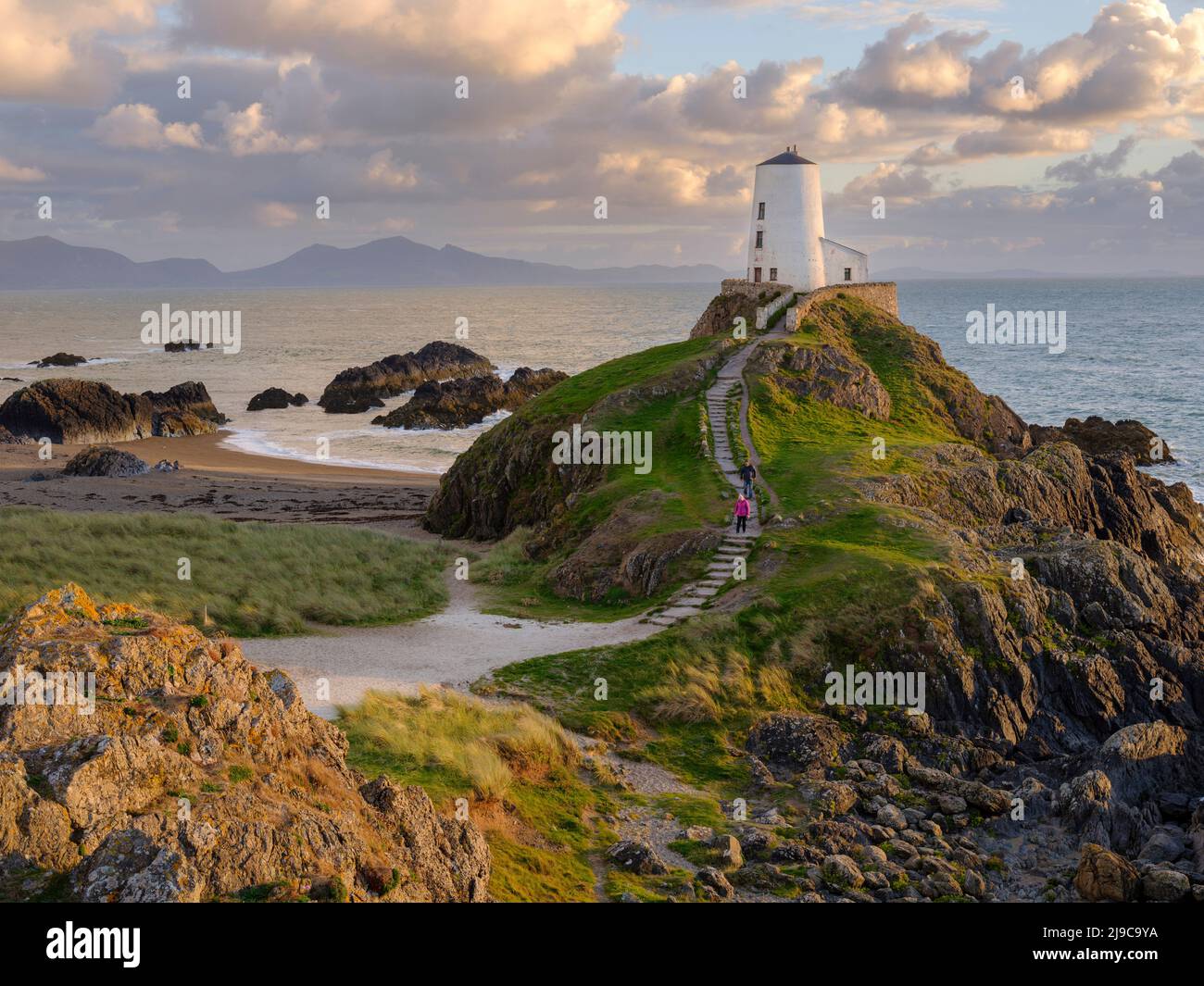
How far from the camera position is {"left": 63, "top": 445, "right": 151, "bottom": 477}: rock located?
217ft

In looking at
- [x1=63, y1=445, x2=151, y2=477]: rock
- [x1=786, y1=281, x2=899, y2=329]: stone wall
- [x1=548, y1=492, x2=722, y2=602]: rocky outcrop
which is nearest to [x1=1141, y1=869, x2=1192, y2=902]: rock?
[x1=548, y1=492, x2=722, y2=602]: rocky outcrop

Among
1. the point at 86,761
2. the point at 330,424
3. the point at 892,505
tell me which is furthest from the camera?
the point at 330,424

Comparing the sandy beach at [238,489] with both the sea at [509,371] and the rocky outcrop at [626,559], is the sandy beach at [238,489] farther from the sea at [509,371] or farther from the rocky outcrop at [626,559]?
the rocky outcrop at [626,559]

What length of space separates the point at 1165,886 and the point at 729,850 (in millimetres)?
7346

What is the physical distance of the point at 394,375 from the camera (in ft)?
386

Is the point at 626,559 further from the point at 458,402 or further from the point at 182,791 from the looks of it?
the point at 458,402

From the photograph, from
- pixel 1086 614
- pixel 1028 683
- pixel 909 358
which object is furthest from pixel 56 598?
pixel 909 358

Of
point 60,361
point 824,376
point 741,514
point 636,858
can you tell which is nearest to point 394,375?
point 60,361

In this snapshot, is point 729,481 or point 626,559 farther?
point 729,481

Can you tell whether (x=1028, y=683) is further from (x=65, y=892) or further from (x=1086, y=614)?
(x=65, y=892)

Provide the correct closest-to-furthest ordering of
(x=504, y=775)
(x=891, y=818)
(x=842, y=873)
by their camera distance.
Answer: (x=842, y=873) → (x=504, y=775) → (x=891, y=818)

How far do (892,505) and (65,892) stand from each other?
30.4 meters

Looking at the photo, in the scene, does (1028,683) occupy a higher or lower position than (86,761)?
lower
